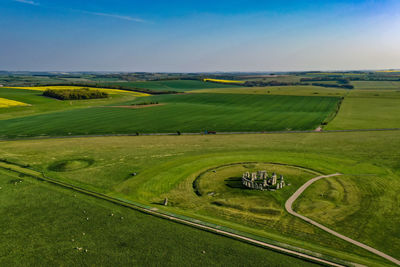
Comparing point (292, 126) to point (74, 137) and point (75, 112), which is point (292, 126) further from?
point (75, 112)

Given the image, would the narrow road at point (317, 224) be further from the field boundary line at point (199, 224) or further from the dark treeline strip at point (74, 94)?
the dark treeline strip at point (74, 94)

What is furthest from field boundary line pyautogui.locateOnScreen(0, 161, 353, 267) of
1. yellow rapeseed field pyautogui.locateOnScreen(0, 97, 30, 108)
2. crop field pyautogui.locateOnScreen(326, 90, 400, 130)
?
yellow rapeseed field pyautogui.locateOnScreen(0, 97, 30, 108)

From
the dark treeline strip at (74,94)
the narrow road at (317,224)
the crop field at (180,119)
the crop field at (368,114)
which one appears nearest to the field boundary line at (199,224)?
the narrow road at (317,224)

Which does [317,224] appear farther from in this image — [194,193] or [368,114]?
[368,114]

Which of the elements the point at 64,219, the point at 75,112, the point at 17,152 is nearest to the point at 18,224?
the point at 64,219

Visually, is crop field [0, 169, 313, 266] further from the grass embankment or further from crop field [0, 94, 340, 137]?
crop field [0, 94, 340, 137]

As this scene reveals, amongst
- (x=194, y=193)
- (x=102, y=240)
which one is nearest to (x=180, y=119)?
(x=194, y=193)
